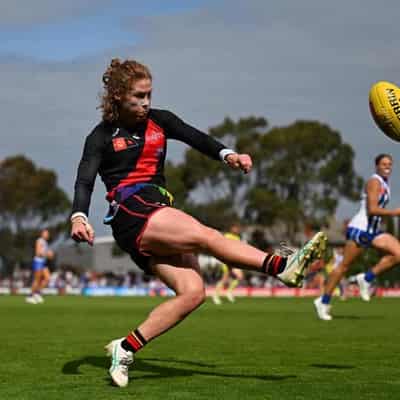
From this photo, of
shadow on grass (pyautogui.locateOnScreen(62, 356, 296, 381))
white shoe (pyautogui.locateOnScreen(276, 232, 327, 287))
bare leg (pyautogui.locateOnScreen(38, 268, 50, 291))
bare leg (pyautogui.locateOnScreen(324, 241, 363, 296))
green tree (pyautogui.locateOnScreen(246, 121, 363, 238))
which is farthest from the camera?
green tree (pyautogui.locateOnScreen(246, 121, 363, 238))

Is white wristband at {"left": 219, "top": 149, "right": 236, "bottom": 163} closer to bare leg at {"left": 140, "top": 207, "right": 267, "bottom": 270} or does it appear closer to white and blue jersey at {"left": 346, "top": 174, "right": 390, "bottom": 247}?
bare leg at {"left": 140, "top": 207, "right": 267, "bottom": 270}

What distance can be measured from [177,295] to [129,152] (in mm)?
1100

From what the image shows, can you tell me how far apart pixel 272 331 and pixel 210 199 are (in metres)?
59.1

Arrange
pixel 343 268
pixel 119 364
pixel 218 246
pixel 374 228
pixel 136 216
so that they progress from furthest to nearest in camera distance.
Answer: pixel 343 268
pixel 374 228
pixel 119 364
pixel 136 216
pixel 218 246

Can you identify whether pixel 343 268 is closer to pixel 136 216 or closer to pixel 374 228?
pixel 374 228

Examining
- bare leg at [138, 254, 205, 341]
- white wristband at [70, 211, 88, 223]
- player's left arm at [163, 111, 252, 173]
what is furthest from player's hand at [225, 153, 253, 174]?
white wristband at [70, 211, 88, 223]

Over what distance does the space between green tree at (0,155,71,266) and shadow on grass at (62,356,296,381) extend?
68582 mm

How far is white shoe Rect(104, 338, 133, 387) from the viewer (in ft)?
22.4

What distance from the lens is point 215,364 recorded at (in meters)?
8.31

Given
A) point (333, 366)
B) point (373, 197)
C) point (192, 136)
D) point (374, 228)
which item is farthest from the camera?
point (374, 228)

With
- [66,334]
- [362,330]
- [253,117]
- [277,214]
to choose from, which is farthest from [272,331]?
[253,117]

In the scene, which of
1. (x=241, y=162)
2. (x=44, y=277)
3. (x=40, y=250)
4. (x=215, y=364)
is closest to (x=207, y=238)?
(x=241, y=162)

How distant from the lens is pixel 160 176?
7223 mm

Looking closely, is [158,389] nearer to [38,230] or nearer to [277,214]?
[277,214]
